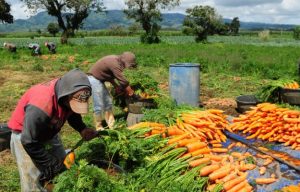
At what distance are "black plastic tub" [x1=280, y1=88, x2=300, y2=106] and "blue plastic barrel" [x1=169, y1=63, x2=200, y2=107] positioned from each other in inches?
76.2

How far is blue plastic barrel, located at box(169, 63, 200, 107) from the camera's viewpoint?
8.55 m

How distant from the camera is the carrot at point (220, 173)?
15.4 feet

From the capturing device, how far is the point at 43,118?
3.28 m

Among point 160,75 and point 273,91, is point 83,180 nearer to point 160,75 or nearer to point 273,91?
point 273,91

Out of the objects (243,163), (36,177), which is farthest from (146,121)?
(36,177)

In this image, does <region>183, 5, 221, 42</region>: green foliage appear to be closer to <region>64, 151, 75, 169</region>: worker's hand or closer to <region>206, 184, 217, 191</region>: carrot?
<region>206, 184, 217, 191</region>: carrot

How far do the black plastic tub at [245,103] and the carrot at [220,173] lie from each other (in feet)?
11.8

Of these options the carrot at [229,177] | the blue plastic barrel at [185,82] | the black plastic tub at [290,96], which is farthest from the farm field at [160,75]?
the carrot at [229,177]

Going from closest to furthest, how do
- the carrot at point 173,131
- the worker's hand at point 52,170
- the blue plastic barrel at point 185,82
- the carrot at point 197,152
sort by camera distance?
1. the worker's hand at point 52,170
2. the carrot at point 197,152
3. the carrot at point 173,131
4. the blue plastic barrel at point 185,82

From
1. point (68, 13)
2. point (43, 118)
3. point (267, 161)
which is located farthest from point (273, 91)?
point (68, 13)

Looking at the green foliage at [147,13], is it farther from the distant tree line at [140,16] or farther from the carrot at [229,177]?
the carrot at [229,177]

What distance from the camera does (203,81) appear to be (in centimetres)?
1427

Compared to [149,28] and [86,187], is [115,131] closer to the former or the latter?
[86,187]

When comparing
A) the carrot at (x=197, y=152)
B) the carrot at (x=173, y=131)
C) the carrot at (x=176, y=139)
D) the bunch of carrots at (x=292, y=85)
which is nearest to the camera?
the carrot at (x=197, y=152)
